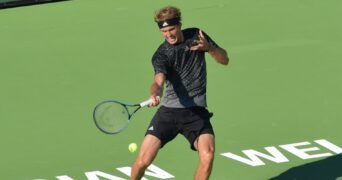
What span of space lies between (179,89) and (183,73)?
188mm

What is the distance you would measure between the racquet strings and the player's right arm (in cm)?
52

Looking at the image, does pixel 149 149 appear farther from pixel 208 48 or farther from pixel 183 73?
pixel 208 48

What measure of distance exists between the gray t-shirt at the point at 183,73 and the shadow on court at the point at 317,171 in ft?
4.91

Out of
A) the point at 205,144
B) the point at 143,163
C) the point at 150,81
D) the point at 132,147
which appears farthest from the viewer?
the point at 150,81

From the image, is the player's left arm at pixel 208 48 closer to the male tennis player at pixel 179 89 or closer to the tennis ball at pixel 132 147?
the male tennis player at pixel 179 89

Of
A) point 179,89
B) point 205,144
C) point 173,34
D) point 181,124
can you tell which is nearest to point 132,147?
point 181,124

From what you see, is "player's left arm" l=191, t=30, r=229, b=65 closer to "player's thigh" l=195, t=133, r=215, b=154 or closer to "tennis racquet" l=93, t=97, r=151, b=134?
"player's thigh" l=195, t=133, r=215, b=154

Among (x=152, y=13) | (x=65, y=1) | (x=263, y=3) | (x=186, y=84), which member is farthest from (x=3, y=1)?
(x=186, y=84)

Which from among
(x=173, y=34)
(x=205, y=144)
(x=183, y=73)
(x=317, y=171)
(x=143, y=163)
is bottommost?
(x=317, y=171)

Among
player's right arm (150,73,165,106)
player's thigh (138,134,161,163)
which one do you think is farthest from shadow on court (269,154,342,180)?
player's right arm (150,73,165,106)

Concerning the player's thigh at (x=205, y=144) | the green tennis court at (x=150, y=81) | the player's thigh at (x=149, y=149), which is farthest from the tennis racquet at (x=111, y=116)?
the green tennis court at (x=150, y=81)

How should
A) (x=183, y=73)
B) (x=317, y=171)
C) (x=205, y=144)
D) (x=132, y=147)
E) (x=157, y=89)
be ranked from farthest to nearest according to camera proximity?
(x=132, y=147), (x=317, y=171), (x=183, y=73), (x=205, y=144), (x=157, y=89)

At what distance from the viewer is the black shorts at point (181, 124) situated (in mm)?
11734

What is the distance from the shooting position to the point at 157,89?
11.1 metres
